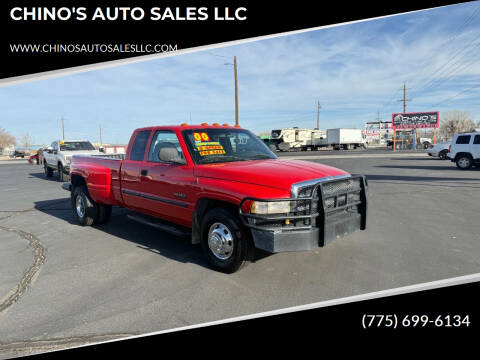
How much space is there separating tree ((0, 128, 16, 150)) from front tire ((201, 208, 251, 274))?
361 ft

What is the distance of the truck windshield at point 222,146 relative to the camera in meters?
4.70

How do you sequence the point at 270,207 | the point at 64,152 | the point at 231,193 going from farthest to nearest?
the point at 64,152, the point at 231,193, the point at 270,207

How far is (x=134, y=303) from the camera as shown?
11.3 ft

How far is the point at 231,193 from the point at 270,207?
52cm

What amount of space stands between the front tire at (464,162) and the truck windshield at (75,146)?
18.2m

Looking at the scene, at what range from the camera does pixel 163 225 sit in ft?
16.5

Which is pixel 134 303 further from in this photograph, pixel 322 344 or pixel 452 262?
pixel 452 262

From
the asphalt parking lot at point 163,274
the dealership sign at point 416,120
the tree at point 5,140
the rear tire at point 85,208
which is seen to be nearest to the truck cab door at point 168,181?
the asphalt parking lot at point 163,274

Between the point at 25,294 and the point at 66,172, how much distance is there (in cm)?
1177

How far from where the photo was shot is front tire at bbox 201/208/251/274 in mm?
3906

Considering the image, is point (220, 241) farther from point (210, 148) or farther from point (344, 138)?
point (344, 138)

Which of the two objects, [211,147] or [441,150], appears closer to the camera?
[211,147]

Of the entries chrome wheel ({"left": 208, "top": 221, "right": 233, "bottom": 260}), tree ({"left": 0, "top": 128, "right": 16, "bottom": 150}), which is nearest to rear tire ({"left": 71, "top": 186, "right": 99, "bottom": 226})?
chrome wheel ({"left": 208, "top": 221, "right": 233, "bottom": 260})

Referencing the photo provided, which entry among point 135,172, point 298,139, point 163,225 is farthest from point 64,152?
point 298,139
